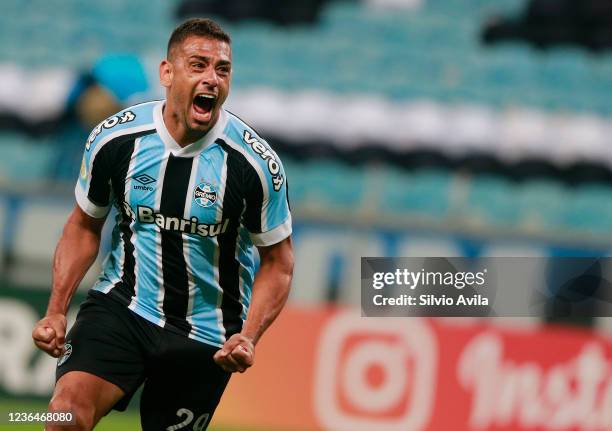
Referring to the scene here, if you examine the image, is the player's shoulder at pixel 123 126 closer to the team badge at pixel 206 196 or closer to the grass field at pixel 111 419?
the team badge at pixel 206 196

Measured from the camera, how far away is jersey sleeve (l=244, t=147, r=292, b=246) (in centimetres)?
401

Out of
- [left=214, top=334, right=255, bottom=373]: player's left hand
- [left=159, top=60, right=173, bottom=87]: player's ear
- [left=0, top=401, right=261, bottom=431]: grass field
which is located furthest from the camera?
[left=0, top=401, right=261, bottom=431]: grass field

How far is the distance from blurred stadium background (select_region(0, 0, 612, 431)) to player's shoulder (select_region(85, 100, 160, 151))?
3.25 m

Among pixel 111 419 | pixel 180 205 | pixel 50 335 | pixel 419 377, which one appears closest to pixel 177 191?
pixel 180 205

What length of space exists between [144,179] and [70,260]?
1.29 ft

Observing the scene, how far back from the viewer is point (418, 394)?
7199mm

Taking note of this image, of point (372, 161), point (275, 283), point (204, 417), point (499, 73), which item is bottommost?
point (204, 417)

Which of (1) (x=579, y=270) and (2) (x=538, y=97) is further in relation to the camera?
(2) (x=538, y=97)

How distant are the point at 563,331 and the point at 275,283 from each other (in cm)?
364

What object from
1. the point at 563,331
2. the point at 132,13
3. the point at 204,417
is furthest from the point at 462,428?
the point at 132,13

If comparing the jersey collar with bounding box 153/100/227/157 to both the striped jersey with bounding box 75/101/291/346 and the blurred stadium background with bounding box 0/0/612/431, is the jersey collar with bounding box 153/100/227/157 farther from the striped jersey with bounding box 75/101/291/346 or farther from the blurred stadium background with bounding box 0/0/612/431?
the blurred stadium background with bounding box 0/0/612/431

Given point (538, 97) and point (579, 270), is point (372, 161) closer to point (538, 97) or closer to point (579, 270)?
point (538, 97)

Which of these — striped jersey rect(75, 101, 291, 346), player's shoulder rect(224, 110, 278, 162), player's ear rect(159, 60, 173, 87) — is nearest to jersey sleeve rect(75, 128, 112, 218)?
striped jersey rect(75, 101, 291, 346)

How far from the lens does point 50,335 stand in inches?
148
